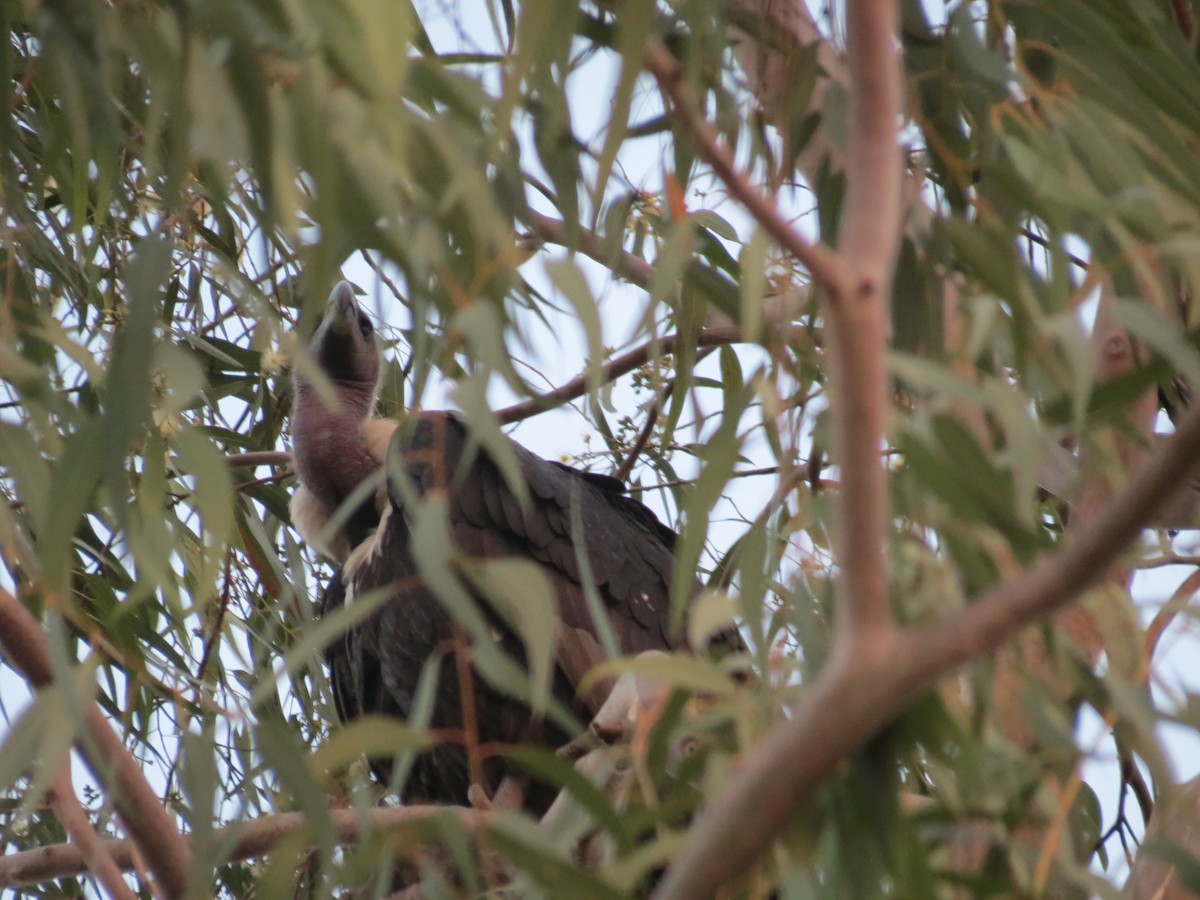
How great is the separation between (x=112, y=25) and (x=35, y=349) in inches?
25.0

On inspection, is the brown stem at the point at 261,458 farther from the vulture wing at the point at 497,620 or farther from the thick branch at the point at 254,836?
the thick branch at the point at 254,836

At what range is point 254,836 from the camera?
1383 millimetres

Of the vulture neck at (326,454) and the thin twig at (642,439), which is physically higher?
the vulture neck at (326,454)

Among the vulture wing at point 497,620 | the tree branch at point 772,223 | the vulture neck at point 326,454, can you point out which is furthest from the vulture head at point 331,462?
the tree branch at point 772,223

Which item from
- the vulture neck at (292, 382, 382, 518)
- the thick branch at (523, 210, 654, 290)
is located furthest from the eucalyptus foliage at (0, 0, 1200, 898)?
the vulture neck at (292, 382, 382, 518)

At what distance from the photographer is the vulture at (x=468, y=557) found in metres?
2.34

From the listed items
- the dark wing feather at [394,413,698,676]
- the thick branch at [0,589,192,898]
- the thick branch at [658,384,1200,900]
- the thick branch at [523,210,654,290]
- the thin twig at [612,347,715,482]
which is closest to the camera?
the thick branch at [658,384,1200,900]

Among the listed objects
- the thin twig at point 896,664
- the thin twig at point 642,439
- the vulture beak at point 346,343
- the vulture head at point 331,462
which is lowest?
the thin twig at point 896,664

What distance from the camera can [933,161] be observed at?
1403mm

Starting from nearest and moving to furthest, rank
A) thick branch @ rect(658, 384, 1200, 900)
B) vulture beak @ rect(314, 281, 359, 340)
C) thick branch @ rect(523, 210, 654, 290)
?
thick branch @ rect(658, 384, 1200, 900) → thick branch @ rect(523, 210, 654, 290) → vulture beak @ rect(314, 281, 359, 340)

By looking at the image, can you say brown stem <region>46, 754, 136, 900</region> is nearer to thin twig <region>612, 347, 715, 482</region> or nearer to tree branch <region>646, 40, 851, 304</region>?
tree branch <region>646, 40, 851, 304</region>

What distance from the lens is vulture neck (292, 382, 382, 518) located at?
2.67 metres

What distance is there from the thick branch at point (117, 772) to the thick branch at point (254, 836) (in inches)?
1.4

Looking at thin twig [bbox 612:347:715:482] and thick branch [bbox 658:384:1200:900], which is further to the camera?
thin twig [bbox 612:347:715:482]
